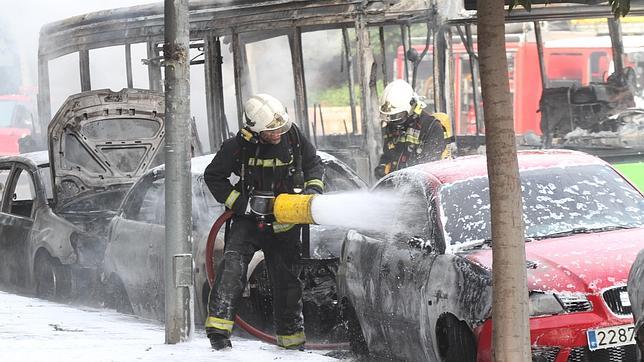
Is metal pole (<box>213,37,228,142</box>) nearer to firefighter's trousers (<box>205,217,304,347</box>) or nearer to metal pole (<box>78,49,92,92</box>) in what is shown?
metal pole (<box>78,49,92,92</box>)

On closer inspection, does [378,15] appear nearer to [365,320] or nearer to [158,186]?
[158,186]

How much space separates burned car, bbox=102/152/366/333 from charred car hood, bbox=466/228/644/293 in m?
2.36

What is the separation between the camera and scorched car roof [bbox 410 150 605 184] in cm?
817

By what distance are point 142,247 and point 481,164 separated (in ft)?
11.0

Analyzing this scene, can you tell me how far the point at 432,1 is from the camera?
1352cm

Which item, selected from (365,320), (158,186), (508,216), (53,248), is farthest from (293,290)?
(53,248)

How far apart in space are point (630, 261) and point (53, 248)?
6.76 meters

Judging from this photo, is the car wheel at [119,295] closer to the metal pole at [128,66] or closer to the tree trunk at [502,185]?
the tree trunk at [502,185]

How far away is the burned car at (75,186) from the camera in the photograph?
12.3 meters

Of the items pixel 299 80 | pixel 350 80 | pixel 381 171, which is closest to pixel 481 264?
pixel 381 171

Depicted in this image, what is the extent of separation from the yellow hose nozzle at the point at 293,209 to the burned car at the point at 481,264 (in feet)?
1.28

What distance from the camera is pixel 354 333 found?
8.57 m

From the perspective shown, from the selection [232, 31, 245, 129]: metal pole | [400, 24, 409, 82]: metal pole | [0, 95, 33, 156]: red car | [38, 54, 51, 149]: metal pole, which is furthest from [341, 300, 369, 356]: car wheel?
[0, 95, 33, 156]: red car

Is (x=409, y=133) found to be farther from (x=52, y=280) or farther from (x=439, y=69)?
(x=52, y=280)
